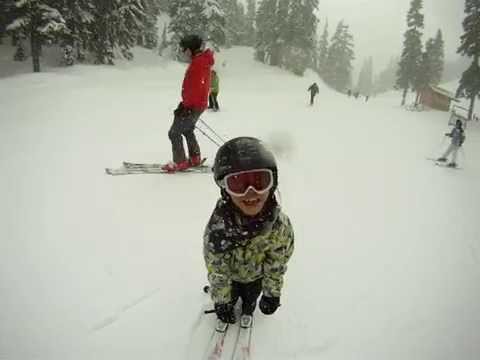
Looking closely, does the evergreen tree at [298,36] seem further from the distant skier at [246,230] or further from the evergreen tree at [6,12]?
the distant skier at [246,230]

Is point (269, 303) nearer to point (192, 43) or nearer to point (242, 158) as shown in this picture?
point (242, 158)

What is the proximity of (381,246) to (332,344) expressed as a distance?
209 cm

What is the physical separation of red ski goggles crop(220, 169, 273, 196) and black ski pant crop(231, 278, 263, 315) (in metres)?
0.98

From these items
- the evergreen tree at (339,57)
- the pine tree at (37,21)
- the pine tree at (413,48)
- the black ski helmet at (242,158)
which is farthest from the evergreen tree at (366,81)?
the black ski helmet at (242,158)

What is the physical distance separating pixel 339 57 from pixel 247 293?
68.6m

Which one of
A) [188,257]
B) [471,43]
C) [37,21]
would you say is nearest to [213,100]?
[188,257]

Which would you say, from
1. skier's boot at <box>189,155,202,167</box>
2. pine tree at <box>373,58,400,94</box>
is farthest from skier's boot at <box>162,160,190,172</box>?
pine tree at <box>373,58,400,94</box>

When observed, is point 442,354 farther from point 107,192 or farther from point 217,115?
point 217,115

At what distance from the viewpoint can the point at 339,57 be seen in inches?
2469

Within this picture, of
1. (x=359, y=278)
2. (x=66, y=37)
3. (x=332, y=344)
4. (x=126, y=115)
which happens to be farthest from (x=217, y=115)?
(x=66, y=37)

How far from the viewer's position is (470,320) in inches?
130

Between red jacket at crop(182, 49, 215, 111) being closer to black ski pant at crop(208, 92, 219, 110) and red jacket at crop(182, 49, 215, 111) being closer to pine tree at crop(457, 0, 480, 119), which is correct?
black ski pant at crop(208, 92, 219, 110)

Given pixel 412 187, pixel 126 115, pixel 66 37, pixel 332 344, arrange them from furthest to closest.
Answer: pixel 66 37 < pixel 126 115 < pixel 412 187 < pixel 332 344

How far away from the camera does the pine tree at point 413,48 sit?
44.8 m
